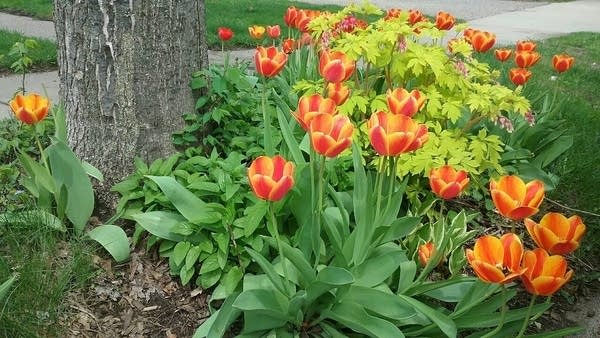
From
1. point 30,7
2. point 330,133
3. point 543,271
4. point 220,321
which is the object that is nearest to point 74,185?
point 220,321

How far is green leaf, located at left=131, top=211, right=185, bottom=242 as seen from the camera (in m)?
2.55

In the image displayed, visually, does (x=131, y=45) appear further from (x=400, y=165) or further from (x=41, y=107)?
(x=400, y=165)

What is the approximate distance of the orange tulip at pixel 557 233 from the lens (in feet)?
5.91

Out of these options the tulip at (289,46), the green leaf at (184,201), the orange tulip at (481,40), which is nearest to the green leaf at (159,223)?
the green leaf at (184,201)

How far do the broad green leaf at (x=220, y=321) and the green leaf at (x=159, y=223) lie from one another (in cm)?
44

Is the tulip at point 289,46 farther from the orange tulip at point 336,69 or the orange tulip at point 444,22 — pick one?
the orange tulip at point 336,69

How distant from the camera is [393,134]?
1.86 meters

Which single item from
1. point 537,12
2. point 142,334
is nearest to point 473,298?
point 142,334

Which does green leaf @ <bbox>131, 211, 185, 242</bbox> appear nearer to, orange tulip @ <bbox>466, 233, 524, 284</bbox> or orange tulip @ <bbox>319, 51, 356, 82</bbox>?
orange tulip @ <bbox>319, 51, 356, 82</bbox>

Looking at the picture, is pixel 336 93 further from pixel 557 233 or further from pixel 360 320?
pixel 557 233

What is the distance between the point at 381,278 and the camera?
7.32ft

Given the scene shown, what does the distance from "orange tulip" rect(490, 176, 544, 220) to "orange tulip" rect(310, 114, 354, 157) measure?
447 millimetres

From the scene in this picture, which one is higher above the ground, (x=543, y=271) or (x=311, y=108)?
(x=311, y=108)

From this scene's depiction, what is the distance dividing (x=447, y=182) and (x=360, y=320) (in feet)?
1.75
